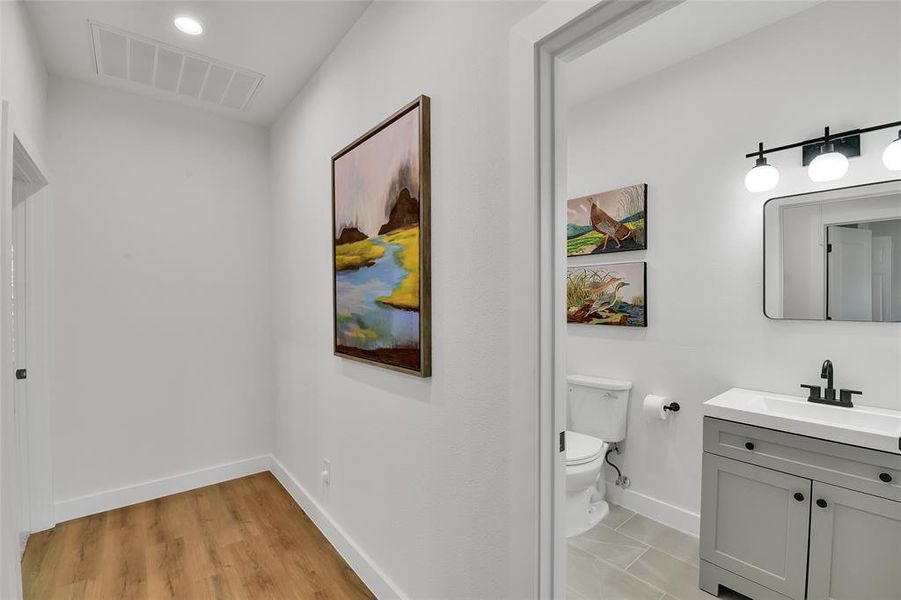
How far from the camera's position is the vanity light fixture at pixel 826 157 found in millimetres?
1718

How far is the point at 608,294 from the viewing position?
107 inches

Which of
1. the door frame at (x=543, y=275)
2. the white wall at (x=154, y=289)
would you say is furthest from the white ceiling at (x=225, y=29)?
the door frame at (x=543, y=275)

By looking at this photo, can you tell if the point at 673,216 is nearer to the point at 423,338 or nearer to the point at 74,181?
the point at 423,338

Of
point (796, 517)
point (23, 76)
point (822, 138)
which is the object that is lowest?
point (796, 517)

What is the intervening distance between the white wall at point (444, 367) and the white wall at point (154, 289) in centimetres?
106

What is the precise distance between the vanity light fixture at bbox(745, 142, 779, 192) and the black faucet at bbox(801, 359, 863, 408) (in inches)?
31.1

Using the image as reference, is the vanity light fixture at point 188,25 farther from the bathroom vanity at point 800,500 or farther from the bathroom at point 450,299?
the bathroom vanity at point 800,500

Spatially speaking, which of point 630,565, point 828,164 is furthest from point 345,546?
point 828,164

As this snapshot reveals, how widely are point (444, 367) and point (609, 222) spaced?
5.50ft

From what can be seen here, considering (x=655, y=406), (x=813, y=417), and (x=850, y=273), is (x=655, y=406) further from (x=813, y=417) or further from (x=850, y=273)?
(x=850, y=273)

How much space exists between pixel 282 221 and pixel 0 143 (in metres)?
1.52

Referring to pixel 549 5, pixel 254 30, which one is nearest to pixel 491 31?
pixel 549 5

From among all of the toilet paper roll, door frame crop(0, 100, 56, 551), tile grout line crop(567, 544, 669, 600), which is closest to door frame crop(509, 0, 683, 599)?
tile grout line crop(567, 544, 669, 600)

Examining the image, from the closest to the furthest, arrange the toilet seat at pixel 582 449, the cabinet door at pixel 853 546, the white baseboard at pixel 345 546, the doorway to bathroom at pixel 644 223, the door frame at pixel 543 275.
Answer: the door frame at pixel 543 275 → the cabinet door at pixel 853 546 → the white baseboard at pixel 345 546 → the doorway to bathroom at pixel 644 223 → the toilet seat at pixel 582 449
